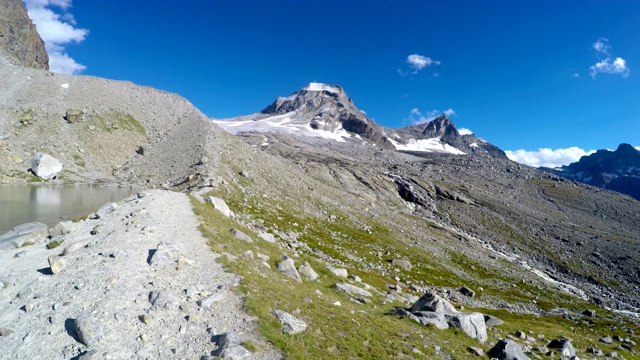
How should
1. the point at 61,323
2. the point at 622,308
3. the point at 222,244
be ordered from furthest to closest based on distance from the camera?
the point at 622,308
the point at 222,244
the point at 61,323

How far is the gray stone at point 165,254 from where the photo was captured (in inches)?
881

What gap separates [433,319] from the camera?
2855cm

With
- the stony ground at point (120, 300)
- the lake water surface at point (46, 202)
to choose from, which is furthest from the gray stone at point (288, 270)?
the lake water surface at point (46, 202)

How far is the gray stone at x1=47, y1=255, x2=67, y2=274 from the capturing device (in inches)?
832

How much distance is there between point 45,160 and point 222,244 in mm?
76605

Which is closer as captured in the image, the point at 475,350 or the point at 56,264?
the point at 56,264

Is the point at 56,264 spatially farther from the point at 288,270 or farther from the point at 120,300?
the point at 288,270

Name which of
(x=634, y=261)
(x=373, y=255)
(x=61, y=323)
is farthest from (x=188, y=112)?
(x=634, y=261)

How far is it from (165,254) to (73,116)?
349 ft

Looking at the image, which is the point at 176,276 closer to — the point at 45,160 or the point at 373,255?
the point at 373,255

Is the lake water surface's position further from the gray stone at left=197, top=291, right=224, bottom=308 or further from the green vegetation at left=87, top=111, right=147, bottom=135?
the green vegetation at left=87, top=111, right=147, bottom=135

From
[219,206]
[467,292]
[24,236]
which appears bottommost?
[467,292]

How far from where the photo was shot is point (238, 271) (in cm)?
2381

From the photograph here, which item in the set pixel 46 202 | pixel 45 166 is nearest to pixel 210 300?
pixel 46 202
